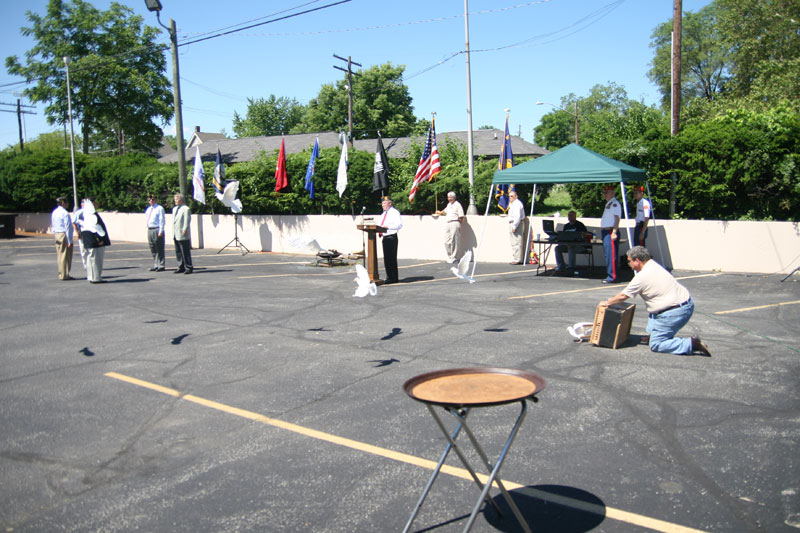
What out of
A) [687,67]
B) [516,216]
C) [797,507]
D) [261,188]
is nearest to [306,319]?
[797,507]

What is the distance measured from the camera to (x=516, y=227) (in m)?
16.5

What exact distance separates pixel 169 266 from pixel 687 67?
198 feet

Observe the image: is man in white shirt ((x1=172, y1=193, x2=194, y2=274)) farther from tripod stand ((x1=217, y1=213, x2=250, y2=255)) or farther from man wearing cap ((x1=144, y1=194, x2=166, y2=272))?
tripod stand ((x1=217, y1=213, x2=250, y2=255))

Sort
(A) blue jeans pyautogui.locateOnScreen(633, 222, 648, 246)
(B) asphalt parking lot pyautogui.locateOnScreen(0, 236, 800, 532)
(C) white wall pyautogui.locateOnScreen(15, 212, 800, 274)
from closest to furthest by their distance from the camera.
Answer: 1. (B) asphalt parking lot pyautogui.locateOnScreen(0, 236, 800, 532)
2. (C) white wall pyautogui.locateOnScreen(15, 212, 800, 274)
3. (A) blue jeans pyautogui.locateOnScreen(633, 222, 648, 246)

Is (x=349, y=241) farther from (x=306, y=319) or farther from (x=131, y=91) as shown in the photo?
(x=131, y=91)

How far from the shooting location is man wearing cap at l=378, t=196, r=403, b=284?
13.0m

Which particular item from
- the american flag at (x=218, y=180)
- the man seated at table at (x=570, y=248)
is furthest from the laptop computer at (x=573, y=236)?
the american flag at (x=218, y=180)

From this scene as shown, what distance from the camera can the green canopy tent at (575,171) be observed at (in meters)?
13.0

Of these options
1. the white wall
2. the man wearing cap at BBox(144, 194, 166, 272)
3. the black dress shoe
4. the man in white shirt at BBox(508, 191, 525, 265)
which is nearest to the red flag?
the white wall

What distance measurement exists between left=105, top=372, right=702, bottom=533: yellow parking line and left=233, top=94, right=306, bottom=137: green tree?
296 feet

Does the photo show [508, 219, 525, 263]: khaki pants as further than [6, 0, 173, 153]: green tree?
No

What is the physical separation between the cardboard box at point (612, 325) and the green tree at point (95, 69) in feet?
148

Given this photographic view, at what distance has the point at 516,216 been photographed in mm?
16453

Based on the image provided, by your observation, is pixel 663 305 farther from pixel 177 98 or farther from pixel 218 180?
pixel 177 98
